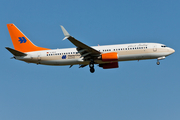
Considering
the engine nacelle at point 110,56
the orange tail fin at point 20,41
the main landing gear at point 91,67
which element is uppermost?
the orange tail fin at point 20,41

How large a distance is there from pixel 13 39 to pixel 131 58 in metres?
23.5

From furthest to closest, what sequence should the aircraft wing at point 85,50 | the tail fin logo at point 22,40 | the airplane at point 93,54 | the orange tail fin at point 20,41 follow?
the tail fin logo at point 22,40
the orange tail fin at point 20,41
the airplane at point 93,54
the aircraft wing at point 85,50

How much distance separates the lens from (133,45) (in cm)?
5272

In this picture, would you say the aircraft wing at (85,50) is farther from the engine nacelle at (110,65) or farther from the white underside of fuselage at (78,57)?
the engine nacelle at (110,65)

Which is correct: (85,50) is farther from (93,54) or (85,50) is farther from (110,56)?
(110,56)

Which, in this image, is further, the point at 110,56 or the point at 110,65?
the point at 110,65

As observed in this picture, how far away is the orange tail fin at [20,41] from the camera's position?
185 feet

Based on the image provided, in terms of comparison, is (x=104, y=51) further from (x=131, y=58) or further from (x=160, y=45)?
(x=160, y=45)

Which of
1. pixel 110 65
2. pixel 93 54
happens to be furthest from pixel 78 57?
pixel 110 65

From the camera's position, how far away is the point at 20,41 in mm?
57125

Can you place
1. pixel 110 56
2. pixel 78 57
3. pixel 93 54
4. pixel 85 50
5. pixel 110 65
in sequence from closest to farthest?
pixel 110 56
pixel 85 50
pixel 93 54
pixel 78 57
pixel 110 65

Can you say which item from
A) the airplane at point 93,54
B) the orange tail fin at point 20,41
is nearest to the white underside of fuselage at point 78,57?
the airplane at point 93,54

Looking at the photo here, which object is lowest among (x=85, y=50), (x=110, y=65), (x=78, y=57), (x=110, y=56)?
(x=110, y=65)

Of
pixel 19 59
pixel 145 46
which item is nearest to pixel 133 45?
pixel 145 46
